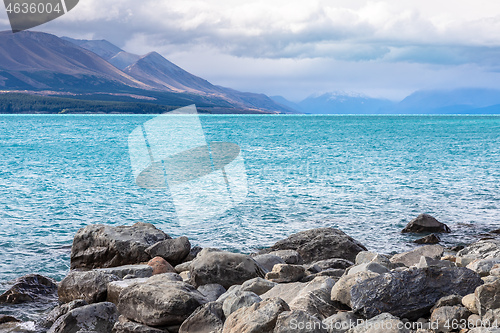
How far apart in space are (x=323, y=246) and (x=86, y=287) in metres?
5.61

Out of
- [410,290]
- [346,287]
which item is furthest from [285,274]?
[410,290]

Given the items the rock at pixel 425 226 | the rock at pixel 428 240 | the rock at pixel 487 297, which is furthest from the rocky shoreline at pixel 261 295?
the rock at pixel 425 226

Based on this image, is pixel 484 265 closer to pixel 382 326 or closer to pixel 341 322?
pixel 341 322

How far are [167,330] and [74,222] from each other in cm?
1072

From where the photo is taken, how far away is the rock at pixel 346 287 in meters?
6.21

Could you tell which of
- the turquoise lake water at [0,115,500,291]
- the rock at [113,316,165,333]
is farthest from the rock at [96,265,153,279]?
the turquoise lake water at [0,115,500,291]

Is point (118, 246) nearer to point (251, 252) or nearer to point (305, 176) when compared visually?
point (251, 252)

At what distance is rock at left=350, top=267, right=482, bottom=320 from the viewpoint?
5.76 m

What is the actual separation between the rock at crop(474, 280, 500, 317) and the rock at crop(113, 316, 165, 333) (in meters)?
3.97

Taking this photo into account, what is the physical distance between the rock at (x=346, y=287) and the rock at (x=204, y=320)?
4.93ft

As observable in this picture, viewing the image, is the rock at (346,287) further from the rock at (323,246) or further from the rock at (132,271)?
the rock at (323,246)

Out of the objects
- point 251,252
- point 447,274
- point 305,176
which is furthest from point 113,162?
point 447,274

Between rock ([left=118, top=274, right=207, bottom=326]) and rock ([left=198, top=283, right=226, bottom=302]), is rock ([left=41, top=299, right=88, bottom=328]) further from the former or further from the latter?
rock ([left=198, top=283, right=226, bottom=302])

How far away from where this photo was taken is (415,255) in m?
10.4
